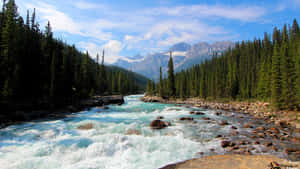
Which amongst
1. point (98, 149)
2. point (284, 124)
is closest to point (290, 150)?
point (284, 124)

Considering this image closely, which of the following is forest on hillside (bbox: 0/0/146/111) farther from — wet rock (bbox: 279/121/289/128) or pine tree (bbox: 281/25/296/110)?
pine tree (bbox: 281/25/296/110)

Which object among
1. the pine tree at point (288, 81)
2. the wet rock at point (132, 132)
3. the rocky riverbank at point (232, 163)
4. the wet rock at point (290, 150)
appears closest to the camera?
the rocky riverbank at point (232, 163)

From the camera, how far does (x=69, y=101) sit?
3672 centimetres

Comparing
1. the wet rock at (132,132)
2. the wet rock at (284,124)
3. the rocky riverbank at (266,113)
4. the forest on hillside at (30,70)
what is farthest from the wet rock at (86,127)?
the rocky riverbank at (266,113)

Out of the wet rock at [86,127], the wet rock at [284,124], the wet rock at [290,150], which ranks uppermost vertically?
the wet rock at [86,127]

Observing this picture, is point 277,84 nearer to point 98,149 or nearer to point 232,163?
point 232,163

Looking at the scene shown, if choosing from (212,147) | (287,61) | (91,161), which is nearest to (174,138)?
(212,147)

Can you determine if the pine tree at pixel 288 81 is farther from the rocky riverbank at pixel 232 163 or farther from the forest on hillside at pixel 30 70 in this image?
the forest on hillside at pixel 30 70

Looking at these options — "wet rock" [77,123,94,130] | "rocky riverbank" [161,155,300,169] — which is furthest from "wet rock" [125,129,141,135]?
"rocky riverbank" [161,155,300,169]

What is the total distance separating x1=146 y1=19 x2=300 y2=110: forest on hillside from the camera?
28312 mm

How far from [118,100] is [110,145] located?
126ft

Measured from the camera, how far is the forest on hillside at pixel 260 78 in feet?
92.9

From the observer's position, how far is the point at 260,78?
49.2 metres

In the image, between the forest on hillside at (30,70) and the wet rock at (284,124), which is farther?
the forest on hillside at (30,70)
